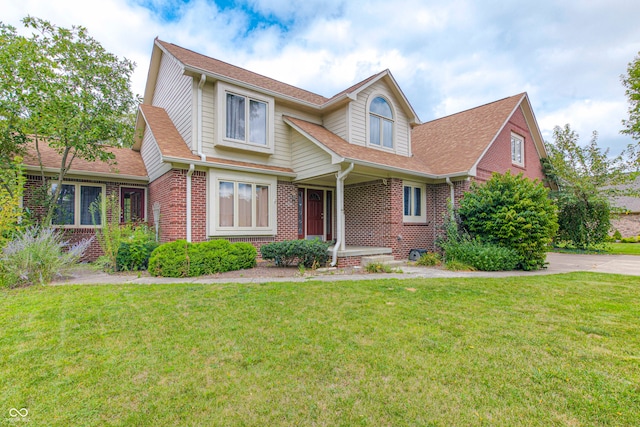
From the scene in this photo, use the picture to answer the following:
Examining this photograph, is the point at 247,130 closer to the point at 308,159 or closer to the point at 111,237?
the point at 308,159

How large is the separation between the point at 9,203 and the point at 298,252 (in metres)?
6.76

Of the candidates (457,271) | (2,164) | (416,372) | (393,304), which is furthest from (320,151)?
(2,164)

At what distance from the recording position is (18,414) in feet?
7.33

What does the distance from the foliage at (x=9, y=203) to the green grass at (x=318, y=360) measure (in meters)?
3.03

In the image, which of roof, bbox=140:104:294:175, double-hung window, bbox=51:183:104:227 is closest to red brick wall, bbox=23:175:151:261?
double-hung window, bbox=51:183:104:227

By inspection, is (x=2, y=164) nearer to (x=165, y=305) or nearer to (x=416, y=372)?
(x=165, y=305)

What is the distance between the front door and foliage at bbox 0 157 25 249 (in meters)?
8.07

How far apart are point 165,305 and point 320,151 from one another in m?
6.42

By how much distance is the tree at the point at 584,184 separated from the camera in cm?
1449

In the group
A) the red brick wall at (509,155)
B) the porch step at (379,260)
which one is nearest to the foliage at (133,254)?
the porch step at (379,260)

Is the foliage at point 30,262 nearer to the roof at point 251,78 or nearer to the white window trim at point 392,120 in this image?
the roof at point 251,78

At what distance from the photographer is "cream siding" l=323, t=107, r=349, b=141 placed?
1091 cm

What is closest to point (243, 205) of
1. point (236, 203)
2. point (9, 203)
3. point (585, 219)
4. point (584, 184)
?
point (236, 203)

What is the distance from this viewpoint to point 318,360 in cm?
305
